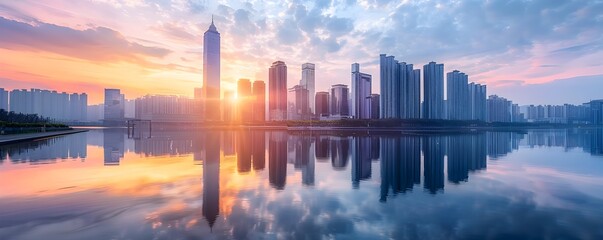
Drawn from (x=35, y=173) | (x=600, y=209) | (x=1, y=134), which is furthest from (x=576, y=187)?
(x=1, y=134)

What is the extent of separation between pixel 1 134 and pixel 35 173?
45.6m

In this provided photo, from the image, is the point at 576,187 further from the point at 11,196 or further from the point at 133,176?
the point at 11,196

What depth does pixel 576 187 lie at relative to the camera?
1722 centimetres

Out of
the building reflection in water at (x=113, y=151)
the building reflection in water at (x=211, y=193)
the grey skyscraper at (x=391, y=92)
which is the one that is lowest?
the building reflection in water at (x=211, y=193)

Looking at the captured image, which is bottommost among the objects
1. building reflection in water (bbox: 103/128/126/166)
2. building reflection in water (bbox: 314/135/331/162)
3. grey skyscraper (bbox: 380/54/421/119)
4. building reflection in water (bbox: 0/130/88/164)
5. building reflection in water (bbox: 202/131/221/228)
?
building reflection in water (bbox: 314/135/331/162)

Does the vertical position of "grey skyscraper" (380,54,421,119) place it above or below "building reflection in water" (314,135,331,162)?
above

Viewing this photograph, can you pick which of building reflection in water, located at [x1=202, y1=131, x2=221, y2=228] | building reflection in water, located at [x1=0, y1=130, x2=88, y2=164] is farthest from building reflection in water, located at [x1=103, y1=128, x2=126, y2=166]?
building reflection in water, located at [x1=202, y1=131, x2=221, y2=228]

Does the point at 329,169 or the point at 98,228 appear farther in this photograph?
the point at 329,169

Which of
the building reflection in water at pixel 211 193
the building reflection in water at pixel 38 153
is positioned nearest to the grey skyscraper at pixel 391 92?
the building reflection in water at pixel 38 153

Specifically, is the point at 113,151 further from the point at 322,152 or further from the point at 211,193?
the point at 211,193

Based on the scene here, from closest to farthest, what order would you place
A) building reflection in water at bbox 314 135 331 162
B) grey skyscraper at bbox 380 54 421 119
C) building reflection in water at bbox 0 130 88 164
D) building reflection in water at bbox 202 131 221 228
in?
building reflection in water at bbox 202 131 221 228 < building reflection in water at bbox 0 130 88 164 < building reflection in water at bbox 314 135 331 162 < grey skyscraper at bbox 380 54 421 119

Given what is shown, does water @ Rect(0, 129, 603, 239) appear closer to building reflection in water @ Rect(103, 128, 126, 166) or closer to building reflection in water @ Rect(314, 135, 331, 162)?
building reflection in water @ Rect(103, 128, 126, 166)

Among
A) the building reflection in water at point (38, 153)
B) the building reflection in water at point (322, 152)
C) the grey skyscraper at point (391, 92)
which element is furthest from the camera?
the grey skyscraper at point (391, 92)

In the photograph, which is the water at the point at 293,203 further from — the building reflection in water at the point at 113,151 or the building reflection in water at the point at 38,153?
the building reflection in water at the point at 113,151
